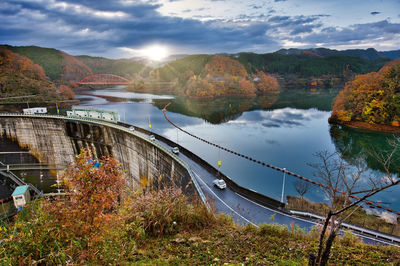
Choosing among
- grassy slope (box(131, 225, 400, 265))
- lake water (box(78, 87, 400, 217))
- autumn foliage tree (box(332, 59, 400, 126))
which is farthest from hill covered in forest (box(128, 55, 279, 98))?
grassy slope (box(131, 225, 400, 265))

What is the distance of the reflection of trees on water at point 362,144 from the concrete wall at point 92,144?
2299cm

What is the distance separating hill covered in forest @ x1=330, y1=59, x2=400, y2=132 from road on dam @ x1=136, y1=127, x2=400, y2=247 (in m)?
33.1

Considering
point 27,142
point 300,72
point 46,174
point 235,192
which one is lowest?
point 46,174

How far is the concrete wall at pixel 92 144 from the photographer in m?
21.3

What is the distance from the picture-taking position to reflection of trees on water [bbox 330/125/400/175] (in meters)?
26.7

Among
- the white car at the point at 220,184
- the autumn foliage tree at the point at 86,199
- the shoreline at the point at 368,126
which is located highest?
the autumn foliage tree at the point at 86,199

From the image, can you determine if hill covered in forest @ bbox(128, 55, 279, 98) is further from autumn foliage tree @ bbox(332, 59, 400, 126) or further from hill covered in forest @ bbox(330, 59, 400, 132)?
autumn foliage tree @ bbox(332, 59, 400, 126)

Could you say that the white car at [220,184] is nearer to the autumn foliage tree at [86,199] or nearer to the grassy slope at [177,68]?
the autumn foliage tree at [86,199]

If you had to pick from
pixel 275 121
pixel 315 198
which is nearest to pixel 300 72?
pixel 275 121

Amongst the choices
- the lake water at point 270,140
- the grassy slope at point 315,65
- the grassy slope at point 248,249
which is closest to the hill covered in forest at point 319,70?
the grassy slope at point 315,65

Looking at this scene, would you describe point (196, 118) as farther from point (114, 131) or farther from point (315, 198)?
point (315, 198)

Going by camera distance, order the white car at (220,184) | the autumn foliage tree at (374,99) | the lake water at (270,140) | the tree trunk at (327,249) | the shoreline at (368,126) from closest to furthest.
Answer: the tree trunk at (327,249) < the white car at (220,184) < the lake water at (270,140) < the autumn foliage tree at (374,99) < the shoreline at (368,126)

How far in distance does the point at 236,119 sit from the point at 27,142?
37807mm

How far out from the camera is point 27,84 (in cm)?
5594
